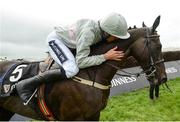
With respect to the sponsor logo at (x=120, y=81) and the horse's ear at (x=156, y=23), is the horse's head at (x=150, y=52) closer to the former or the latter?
the horse's ear at (x=156, y=23)

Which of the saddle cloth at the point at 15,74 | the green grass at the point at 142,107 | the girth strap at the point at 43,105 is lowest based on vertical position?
the green grass at the point at 142,107

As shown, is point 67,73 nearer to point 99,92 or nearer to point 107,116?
point 99,92

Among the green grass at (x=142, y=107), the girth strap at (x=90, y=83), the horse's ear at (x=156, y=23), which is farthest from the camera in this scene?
the green grass at (x=142, y=107)

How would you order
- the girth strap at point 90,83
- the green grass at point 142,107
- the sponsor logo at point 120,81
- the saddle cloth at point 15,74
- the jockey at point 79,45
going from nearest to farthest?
1. the jockey at point 79,45
2. the girth strap at point 90,83
3. the saddle cloth at point 15,74
4. the green grass at point 142,107
5. the sponsor logo at point 120,81

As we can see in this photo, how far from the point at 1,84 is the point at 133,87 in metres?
6.27

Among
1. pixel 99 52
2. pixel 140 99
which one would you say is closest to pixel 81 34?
pixel 99 52

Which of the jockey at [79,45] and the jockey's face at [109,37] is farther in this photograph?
the jockey's face at [109,37]

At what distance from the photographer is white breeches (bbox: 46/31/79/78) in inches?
197

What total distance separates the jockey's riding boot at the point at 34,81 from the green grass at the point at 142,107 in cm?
350

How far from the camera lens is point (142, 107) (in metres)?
9.78

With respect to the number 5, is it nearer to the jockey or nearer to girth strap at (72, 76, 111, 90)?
the jockey

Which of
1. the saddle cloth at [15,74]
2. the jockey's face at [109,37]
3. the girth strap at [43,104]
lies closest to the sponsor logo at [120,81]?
the saddle cloth at [15,74]

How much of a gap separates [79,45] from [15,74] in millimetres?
1202

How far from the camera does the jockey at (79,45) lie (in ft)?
Answer: 16.3
